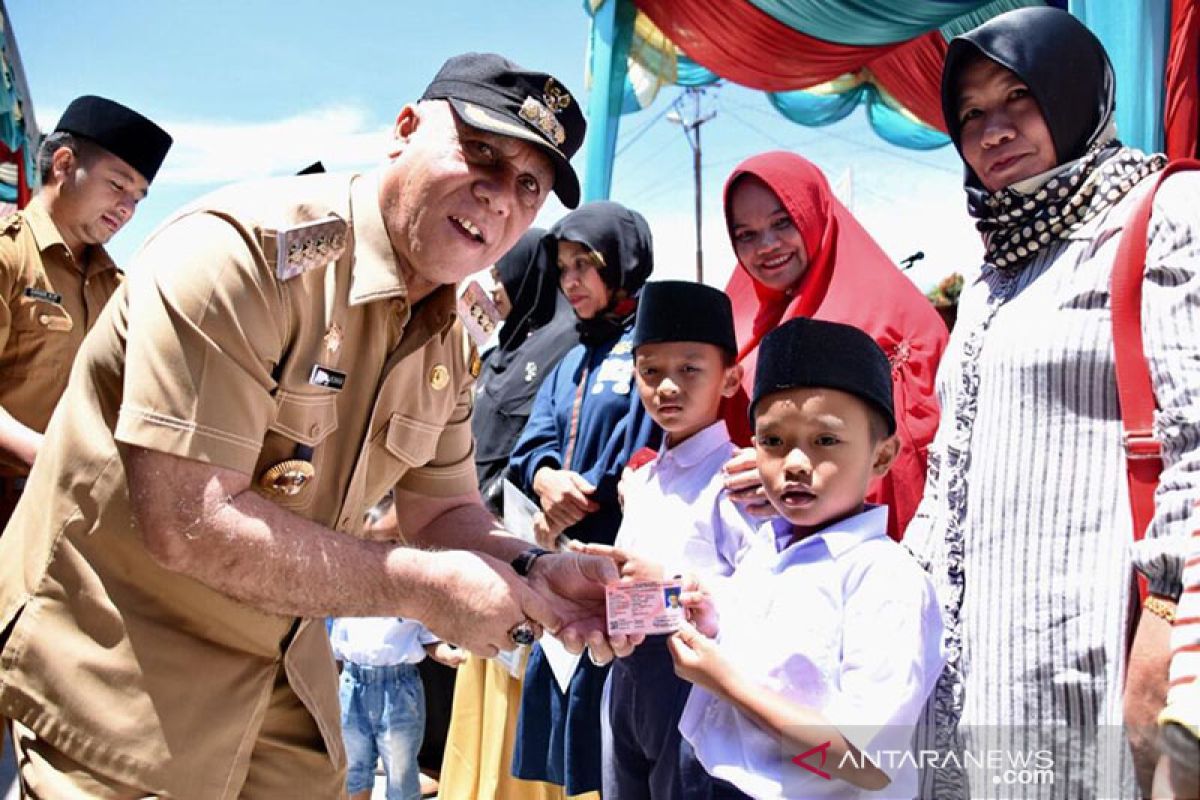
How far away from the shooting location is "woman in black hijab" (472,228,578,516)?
3.82 m

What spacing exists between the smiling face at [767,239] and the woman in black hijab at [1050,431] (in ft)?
2.55

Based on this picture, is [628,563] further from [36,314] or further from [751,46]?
[751,46]

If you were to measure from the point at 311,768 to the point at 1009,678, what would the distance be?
1.27m

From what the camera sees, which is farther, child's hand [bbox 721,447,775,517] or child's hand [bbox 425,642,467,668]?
child's hand [bbox 425,642,467,668]

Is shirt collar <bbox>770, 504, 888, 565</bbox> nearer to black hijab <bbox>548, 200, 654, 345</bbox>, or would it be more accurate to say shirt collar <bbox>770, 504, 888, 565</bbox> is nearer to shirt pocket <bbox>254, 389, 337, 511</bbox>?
shirt pocket <bbox>254, 389, 337, 511</bbox>

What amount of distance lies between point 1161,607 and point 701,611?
83 cm

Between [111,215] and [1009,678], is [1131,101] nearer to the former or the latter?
[1009,678]

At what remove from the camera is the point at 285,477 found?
5.05 ft

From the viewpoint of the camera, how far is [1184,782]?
2.08 feet

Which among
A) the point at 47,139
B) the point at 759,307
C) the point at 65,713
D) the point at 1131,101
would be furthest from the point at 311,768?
the point at 1131,101

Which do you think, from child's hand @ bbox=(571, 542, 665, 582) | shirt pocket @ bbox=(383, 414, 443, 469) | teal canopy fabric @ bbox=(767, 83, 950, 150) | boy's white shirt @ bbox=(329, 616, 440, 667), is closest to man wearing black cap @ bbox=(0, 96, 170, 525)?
boy's white shirt @ bbox=(329, 616, 440, 667)

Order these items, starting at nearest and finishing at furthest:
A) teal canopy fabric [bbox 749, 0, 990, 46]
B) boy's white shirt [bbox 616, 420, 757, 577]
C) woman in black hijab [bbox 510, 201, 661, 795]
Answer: boy's white shirt [bbox 616, 420, 757, 577], woman in black hijab [bbox 510, 201, 661, 795], teal canopy fabric [bbox 749, 0, 990, 46]

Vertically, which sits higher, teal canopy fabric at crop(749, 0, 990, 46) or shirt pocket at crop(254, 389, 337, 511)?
teal canopy fabric at crop(749, 0, 990, 46)

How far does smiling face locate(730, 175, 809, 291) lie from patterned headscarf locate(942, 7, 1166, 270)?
76 centimetres
